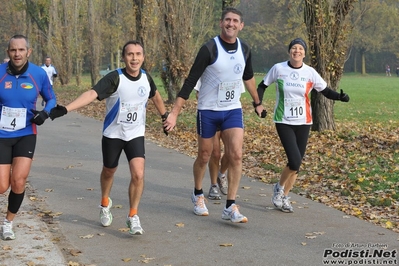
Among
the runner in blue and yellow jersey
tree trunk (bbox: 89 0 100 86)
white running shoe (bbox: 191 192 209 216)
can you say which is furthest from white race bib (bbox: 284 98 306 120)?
tree trunk (bbox: 89 0 100 86)

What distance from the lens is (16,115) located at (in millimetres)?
7051

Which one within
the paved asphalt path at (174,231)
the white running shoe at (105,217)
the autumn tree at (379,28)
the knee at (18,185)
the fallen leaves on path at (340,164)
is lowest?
the fallen leaves on path at (340,164)

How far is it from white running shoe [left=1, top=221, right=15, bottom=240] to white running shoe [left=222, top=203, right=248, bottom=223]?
224cm

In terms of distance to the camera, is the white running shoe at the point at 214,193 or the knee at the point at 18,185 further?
the white running shoe at the point at 214,193

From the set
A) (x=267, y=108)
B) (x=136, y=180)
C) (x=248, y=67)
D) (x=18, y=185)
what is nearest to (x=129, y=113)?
(x=136, y=180)

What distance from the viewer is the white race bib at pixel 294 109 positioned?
862 centimetres

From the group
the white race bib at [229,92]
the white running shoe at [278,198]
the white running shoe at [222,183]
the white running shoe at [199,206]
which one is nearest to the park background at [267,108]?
the white running shoe at [278,198]

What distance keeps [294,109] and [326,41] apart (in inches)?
311

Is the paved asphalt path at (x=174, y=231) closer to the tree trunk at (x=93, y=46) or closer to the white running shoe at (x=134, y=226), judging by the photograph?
the white running shoe at (x=134, y=226)

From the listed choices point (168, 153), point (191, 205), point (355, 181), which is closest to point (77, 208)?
point (191, 205)

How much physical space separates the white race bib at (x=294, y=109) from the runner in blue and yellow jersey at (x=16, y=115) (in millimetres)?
2924

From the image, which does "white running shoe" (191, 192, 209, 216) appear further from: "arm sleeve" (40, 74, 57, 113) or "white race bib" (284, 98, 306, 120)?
"arm sleeve" (40, 74, 57, 113)

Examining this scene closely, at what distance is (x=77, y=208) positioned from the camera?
29.0 feet

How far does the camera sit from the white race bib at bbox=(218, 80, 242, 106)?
315 inches
